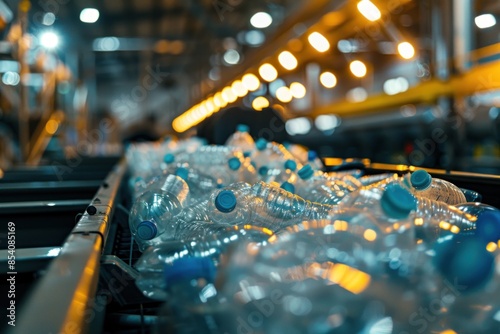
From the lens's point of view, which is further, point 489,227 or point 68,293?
point 489,227

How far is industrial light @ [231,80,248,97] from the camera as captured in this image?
8192 mm

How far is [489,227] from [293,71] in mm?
8653

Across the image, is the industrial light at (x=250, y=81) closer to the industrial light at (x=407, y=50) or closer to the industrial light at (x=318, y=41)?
the industrial light at (x=318, y=41)

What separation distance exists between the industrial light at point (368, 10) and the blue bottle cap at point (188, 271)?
8.91 ft

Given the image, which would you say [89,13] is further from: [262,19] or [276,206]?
[276,206]

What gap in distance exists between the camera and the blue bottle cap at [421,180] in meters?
1.35

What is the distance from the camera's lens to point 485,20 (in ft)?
18.3

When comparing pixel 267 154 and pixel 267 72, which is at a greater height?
pixel 267 72

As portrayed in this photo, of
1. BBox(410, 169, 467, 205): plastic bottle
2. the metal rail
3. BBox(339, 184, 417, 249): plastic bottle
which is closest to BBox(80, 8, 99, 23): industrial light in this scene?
BBox(410, 169, 467, 205): plastic bottle

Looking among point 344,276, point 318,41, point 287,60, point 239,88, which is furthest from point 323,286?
point 239,88

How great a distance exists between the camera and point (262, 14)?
924 centimetres

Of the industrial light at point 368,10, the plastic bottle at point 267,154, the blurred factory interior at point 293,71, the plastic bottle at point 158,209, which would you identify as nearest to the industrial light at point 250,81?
the blurred factory interior at point 293,71

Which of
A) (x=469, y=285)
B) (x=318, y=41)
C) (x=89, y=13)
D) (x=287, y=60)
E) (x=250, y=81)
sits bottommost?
(x=469, y=285)

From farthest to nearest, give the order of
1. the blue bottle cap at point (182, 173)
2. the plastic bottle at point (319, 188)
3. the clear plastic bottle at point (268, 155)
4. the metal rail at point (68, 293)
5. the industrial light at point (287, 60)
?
the industrial light at point (287, 60) < the clear plastic bottle at point (268, 155) < the blue bottle cap at point (182, 173) < the plastic bottle at point (319, 188) < the metal rail at point (68, 293)
